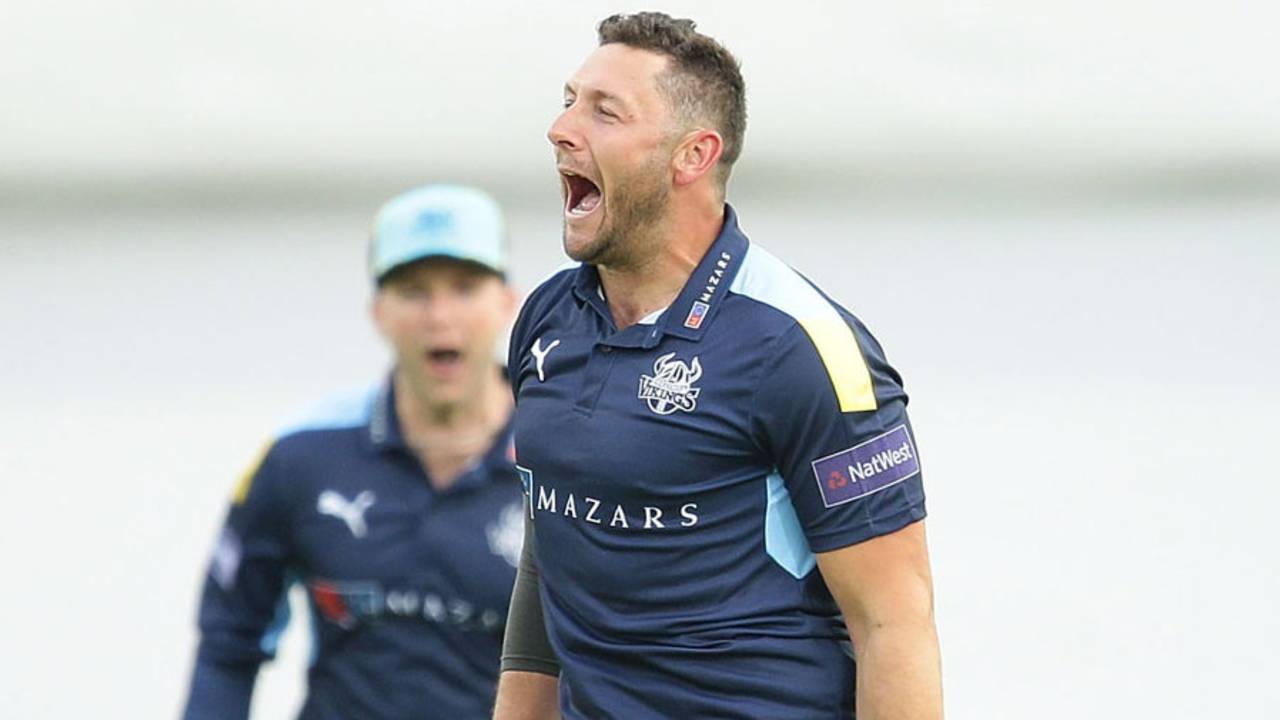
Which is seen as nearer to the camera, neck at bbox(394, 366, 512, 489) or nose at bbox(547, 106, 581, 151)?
nose at bbox(547, 106, 581, 151)

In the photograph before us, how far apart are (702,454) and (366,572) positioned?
4.60ft

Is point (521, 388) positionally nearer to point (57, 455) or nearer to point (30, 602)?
point (30, 602)

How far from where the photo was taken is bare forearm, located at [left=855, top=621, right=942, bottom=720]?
3.04 m

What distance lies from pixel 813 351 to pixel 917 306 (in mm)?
6522

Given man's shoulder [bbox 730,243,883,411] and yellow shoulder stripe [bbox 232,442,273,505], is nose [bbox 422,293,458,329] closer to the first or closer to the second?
yellow shoulder stripe [bbox 232,442,273,505]

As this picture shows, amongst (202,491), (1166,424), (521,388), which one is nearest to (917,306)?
(1166,424)

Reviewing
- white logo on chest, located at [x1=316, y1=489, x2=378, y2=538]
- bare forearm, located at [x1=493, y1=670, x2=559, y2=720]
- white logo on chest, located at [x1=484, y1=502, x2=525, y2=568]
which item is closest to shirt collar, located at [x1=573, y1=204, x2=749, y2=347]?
bare forearm, located at [x1=493, y1=670, x2=559, y2=720]

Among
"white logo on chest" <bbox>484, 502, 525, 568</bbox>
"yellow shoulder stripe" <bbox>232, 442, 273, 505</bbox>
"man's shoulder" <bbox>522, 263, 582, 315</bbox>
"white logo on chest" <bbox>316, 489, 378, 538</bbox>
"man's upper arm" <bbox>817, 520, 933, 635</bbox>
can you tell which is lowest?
"man's upper arm" <bbox>817, 520, 933, 635</bbox>

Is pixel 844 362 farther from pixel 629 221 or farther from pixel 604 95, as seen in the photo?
pixel 604 95

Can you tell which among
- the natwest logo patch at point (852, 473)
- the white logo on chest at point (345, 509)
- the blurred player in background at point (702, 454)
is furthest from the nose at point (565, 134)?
the white logo on chest at point (345, 509)

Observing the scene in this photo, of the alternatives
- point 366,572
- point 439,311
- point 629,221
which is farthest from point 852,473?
point 439,311

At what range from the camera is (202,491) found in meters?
8.14

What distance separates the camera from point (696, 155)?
10.6 feet

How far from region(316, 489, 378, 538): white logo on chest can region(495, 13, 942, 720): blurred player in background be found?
1.17 metres
